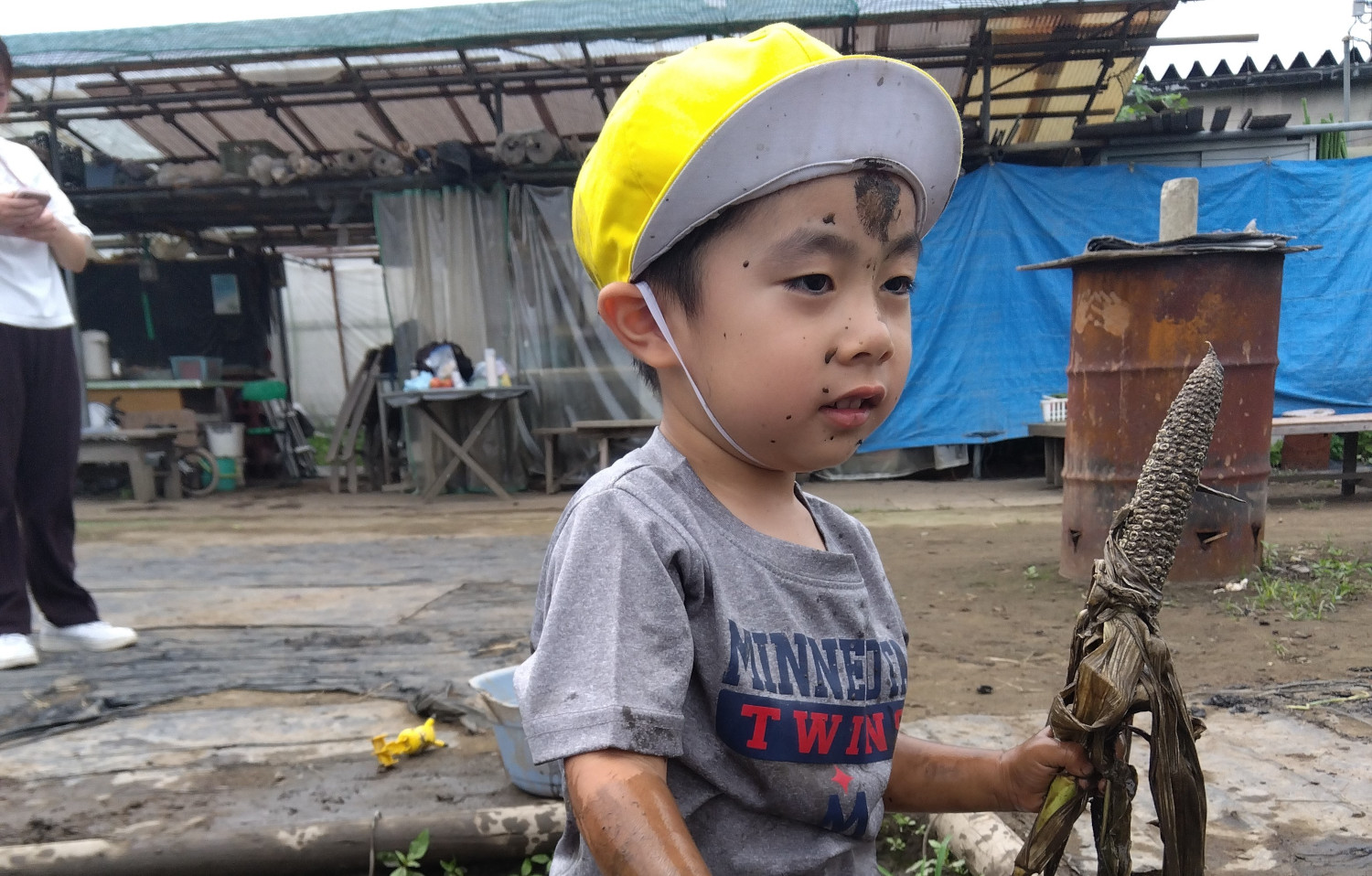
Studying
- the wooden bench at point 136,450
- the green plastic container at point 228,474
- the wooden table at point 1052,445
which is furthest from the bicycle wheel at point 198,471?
the wooden table at point 1052,445

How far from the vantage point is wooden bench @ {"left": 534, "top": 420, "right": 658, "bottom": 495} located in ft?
27.0

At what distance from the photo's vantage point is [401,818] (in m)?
1.89

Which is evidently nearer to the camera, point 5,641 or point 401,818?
point 401,818

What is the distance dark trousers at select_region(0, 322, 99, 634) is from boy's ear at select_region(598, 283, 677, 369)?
3.10 meters

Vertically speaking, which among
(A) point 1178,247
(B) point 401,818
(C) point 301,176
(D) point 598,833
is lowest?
(B) point 401,818

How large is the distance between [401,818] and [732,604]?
1.29 metres

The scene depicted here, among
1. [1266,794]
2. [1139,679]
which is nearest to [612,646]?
[1139,679]

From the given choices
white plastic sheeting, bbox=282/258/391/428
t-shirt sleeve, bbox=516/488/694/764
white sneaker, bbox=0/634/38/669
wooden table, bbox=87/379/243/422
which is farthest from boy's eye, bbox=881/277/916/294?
white plastic sheeting, bbox=282/258/391/428

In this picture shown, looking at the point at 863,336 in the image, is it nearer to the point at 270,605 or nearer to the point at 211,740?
the point at 211,740

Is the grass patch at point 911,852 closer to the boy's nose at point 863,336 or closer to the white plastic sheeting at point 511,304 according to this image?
the boy's nose at point 863,336

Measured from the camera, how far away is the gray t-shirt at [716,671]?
33.5 inches

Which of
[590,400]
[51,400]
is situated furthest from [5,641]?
[590,400]

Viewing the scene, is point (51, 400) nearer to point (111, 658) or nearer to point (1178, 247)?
point (111, 658)

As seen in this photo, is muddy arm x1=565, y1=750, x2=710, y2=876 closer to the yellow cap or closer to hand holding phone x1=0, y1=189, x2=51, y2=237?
the yellow cap
